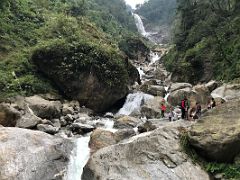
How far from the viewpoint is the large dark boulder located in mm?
35281

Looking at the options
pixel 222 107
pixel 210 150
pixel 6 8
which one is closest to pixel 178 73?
pixel 6 8

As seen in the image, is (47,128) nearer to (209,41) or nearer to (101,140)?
(101,140)

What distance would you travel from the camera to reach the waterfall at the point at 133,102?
121 ft

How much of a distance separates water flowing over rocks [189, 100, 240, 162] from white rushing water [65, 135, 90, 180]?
5944mm

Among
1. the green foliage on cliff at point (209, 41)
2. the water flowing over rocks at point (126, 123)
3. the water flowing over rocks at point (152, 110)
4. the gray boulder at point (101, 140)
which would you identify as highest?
the green foliage on cliff at point (209, 41)

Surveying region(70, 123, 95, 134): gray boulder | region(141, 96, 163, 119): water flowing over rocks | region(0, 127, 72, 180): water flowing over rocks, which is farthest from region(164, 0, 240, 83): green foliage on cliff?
region(0, 127, 72, 180): water flowing over rocks

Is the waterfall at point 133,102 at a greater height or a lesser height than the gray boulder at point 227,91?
lesser

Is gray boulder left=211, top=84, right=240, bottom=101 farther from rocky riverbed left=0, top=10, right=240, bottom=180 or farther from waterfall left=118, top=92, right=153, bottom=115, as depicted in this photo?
rocky riverbed left=0, top=10, right=240, bottom=180

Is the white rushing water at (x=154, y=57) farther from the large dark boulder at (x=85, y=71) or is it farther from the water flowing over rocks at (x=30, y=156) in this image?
the water flowing over rocks at (x=30, y=156)

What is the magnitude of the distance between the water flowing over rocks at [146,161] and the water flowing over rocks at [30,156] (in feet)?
5.77

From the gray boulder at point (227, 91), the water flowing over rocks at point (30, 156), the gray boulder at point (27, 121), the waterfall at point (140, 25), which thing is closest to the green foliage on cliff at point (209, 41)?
the gray boulder at point (227, 91)

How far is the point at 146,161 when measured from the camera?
53.6ft

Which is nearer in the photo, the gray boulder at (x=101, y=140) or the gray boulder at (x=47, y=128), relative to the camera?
the gray boulder at (x=101, y=140)

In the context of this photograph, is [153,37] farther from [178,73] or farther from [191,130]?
[191,130]
